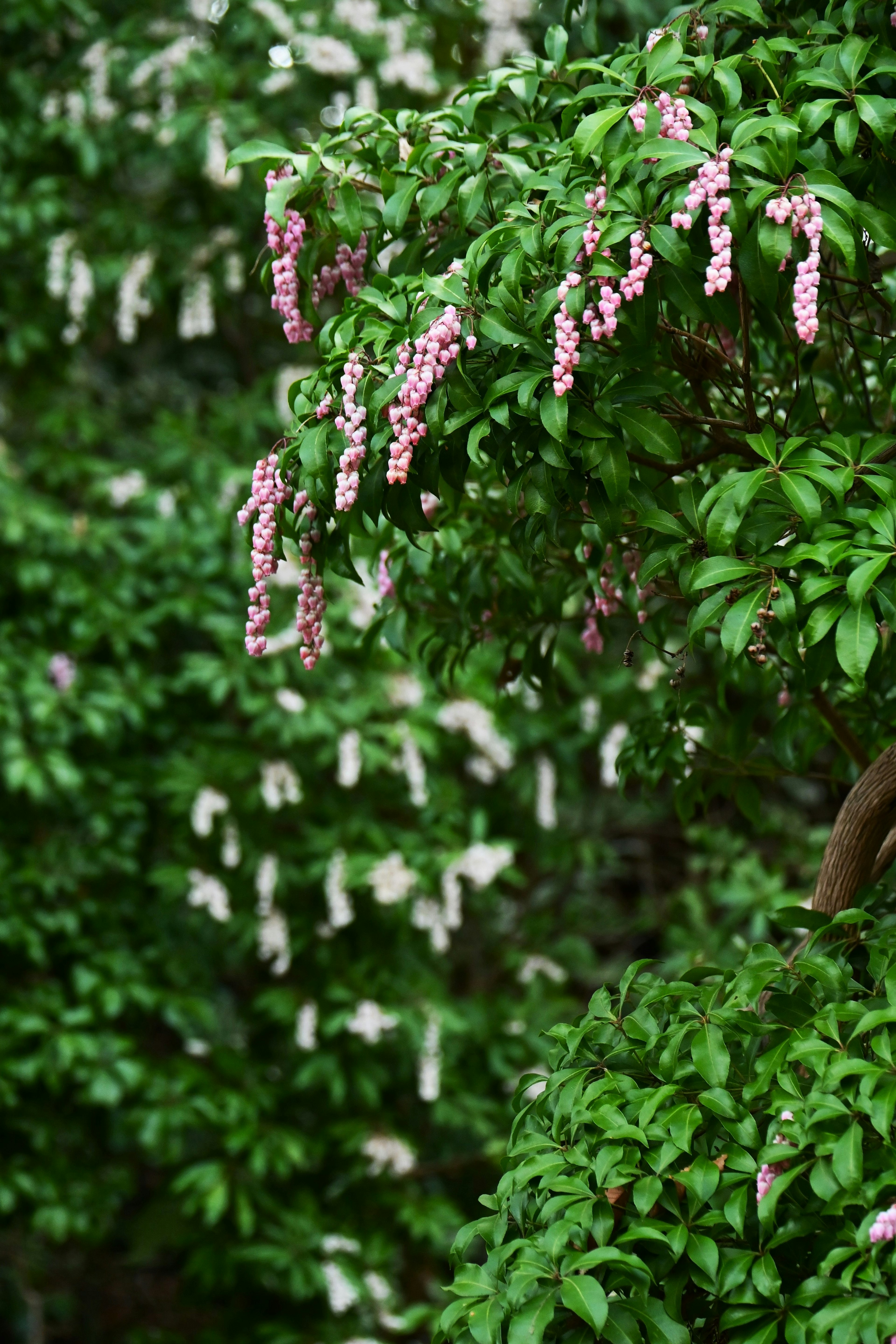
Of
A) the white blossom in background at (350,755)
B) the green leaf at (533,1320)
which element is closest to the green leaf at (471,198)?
the green leaf at (533,1320)

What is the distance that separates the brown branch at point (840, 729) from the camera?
1788mm

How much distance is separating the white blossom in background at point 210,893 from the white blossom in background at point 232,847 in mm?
64

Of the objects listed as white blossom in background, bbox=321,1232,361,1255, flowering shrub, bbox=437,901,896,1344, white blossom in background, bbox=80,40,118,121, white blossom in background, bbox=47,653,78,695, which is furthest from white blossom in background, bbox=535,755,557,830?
flowering shrub, bbox=437,901,896,1344

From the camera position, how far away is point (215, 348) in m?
4.43

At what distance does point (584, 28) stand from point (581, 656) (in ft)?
7.44

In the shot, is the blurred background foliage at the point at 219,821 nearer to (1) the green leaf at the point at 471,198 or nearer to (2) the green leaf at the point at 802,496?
(1) the green leaf at the point at 471,198

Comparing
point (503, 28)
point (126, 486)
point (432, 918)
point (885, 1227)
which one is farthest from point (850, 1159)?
point (503, 28)

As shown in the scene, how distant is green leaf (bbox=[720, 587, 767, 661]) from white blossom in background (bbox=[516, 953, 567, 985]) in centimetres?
272

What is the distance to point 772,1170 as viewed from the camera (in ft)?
4.07

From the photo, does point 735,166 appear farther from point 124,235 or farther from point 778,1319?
point 124,235

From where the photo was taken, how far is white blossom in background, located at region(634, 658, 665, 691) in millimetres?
3662

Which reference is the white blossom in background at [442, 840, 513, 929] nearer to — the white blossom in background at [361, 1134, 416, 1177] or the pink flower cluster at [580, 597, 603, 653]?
the white blossom in background at [361, 1134, 416, 1177]

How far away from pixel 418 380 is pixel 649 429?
0.23 meters

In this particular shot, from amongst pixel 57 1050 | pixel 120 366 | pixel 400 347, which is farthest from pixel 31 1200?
pixel 400 347
